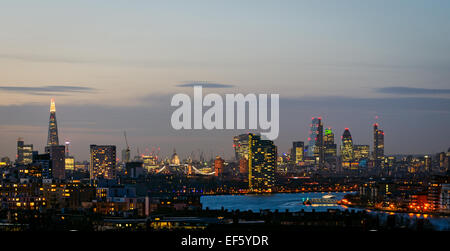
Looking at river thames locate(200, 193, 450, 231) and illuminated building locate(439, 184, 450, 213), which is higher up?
illuminated building locate(439, 184, 450, 213)

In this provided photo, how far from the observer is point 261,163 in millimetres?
111375

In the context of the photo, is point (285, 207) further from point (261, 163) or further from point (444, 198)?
point (261, 163)

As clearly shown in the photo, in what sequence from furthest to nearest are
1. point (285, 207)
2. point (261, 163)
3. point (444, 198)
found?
point (261, 163) < point (285, 207) < point (444, 198)

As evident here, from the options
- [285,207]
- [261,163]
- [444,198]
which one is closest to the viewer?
[444,198]

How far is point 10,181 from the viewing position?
51438 millimetres

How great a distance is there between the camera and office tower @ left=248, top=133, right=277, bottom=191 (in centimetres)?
10775

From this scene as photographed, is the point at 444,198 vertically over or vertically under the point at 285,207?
over

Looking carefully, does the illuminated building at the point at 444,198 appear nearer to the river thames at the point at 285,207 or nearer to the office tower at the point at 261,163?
the river thames at the point at 285,207

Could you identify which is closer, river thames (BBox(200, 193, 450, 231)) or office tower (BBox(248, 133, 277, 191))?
river thames (BBox(200, 193, 450, 231))

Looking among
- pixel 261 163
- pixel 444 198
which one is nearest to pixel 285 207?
pixel 444 198

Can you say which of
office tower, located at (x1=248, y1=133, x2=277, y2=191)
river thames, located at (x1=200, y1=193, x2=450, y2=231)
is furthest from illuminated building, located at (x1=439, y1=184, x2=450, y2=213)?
office tower, located at (x1=248, y1=133, x2=277, y2=191)

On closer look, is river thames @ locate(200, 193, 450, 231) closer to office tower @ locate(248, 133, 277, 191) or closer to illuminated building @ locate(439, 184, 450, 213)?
illuminated building @ locate(439, 184, 450, 213)
